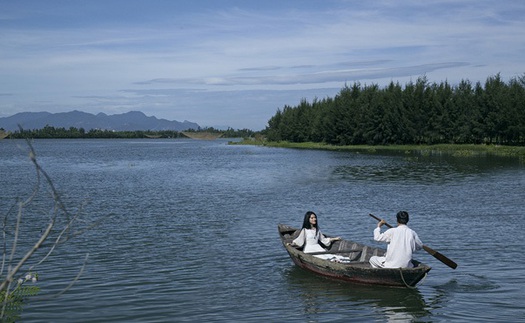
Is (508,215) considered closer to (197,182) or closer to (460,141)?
(197,182)

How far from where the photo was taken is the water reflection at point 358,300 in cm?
1441

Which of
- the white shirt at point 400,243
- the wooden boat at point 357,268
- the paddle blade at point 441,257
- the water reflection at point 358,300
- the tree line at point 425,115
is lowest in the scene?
the water reflection at point 358,300

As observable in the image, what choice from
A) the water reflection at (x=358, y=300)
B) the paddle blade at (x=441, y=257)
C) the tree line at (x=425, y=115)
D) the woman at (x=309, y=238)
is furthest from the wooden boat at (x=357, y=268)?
the tree line at (x=425, y=115)

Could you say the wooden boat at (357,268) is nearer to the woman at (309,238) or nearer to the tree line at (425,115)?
the woman at (309,238)

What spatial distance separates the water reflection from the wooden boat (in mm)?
229

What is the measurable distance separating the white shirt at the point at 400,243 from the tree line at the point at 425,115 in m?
70.3

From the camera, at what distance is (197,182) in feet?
154

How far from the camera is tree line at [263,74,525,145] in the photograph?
84000mm

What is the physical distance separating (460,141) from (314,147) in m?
28.9

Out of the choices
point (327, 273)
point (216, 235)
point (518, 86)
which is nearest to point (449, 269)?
point (327, 273)

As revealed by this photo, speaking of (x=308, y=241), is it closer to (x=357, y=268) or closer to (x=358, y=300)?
(x=357, y=268)

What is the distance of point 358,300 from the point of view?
15391 mm

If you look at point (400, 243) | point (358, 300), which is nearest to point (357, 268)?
point (358, 300)

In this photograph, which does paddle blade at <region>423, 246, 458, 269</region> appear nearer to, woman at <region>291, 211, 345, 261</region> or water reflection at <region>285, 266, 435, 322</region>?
water reflection at <region>285, 266, 435, 322</region>
